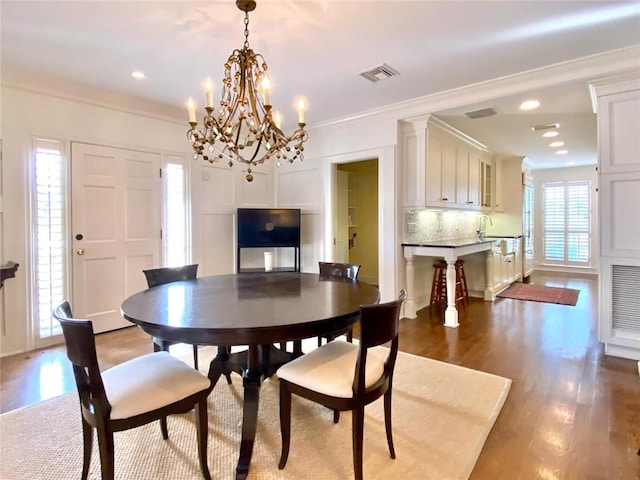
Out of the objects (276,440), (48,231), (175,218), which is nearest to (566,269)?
(175,218)

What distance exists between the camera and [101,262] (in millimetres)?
3799

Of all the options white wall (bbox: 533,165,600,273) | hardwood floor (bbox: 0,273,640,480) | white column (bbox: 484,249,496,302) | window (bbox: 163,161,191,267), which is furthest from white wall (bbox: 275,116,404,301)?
white wall (bbox: 533,165,600,273)

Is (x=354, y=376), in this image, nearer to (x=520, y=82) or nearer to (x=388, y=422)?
(x=388, y=422)

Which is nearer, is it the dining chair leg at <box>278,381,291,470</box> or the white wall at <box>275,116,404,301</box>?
the dining chair leg at <box>278,381,291,470</box>

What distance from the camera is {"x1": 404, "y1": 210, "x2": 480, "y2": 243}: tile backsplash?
4523 mm

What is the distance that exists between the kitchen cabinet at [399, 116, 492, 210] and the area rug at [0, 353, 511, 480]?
99.2 inches

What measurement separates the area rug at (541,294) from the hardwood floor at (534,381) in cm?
56

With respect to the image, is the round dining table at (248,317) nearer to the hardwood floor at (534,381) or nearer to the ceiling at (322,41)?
the hardwood floor at (534,381)

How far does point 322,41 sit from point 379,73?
81cm

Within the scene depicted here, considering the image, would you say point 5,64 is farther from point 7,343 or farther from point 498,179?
point 498,179

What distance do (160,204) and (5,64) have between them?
1829 millimetres

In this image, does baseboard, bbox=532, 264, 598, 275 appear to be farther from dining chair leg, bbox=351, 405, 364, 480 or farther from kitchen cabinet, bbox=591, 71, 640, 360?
dining chair leg, bbox=351, 405, 364, 480

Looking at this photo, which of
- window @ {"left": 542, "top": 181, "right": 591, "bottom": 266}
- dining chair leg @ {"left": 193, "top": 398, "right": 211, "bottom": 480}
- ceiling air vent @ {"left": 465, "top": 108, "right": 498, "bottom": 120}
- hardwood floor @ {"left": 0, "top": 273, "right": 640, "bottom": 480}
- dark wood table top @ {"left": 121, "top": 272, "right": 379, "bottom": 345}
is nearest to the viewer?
dark wood table top @ {"left": 121, "top": 272, "right": 379, "bottom": 345}

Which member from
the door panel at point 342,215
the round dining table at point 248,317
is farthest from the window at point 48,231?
the door panel at point 342,215
